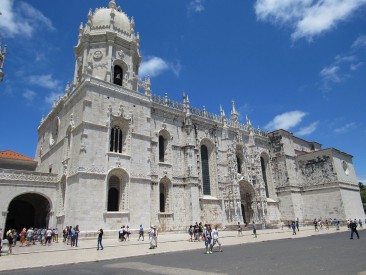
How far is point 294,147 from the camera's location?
44.9 metres

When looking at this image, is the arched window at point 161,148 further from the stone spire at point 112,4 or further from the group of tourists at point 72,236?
the stone spire at point 112,4

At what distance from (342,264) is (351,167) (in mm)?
39355

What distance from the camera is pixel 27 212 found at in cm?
2942

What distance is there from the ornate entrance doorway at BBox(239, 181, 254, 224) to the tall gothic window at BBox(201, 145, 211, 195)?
5.04 m

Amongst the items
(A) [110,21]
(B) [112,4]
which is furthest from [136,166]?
(B) [112,4]

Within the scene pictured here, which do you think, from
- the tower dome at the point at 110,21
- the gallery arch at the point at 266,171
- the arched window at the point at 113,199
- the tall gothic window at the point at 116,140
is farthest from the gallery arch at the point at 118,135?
the gallery arch at the point at 266,171

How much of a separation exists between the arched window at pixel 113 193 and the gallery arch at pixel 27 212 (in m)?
8.18

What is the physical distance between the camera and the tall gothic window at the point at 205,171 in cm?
3275

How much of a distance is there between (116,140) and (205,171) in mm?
12134

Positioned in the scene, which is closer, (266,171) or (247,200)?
(247,200)

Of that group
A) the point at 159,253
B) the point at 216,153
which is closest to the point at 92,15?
the point at 216,153

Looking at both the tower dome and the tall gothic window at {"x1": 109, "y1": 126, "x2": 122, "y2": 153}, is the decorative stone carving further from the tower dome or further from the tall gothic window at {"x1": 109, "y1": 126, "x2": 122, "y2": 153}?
the tall gothic window at {"x1": 109, "y1": 126, "x2": 122, "y2": 153}

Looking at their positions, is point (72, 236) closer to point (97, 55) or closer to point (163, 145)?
point (163, 145)

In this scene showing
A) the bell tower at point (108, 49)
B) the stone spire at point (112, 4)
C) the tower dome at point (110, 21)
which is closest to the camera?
the bell tower at point (108, 49)
